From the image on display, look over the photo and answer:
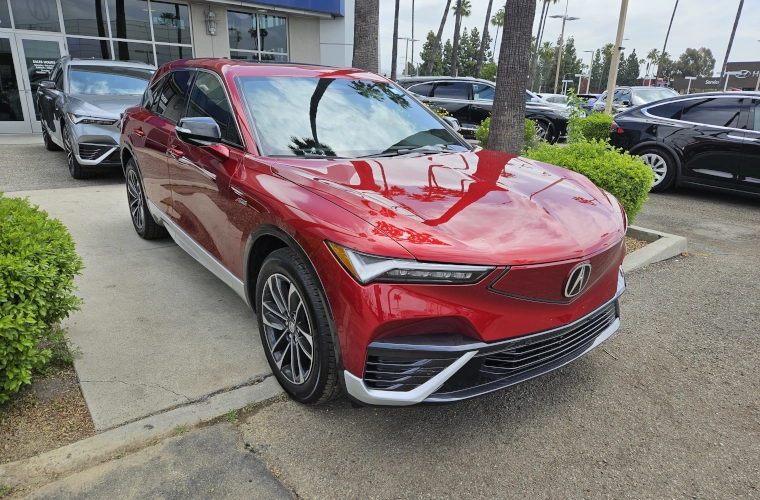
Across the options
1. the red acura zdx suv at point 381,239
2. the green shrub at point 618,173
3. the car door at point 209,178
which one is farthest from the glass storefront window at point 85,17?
the green shrub at point 618,173

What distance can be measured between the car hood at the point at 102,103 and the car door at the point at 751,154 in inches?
350

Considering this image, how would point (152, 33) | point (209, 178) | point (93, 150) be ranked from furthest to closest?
point (152, 33)
point (93, 150)
point (209, 178)

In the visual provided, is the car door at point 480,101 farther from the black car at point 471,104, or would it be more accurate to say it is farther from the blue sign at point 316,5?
the blue sign at point 316,5

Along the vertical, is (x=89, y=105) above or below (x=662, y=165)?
above

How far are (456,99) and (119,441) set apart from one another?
12606 millimetres

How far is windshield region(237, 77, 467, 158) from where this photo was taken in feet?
10.1

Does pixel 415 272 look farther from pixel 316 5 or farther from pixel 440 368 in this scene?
pixel 316 5

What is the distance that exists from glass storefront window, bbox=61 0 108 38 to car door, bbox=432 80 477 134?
8986 mm

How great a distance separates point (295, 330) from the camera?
8.45 feet

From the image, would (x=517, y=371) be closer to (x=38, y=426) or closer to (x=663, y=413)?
(x=663, y=413)

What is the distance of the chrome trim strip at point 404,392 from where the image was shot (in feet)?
6.79

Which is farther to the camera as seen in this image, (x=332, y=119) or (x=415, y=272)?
(x=332, y=119)

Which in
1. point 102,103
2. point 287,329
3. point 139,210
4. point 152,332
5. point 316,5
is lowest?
point 152,332

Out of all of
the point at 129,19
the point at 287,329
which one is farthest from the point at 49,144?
the point at 287,329
